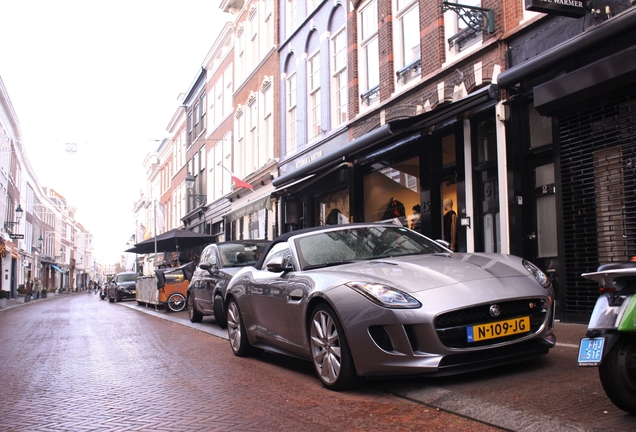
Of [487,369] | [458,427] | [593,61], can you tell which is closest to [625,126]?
[593,61]

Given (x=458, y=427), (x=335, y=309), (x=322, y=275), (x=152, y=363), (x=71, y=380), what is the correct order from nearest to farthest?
(x=458, y=427)
(x=335, y=309)
(x=322, y=275)
(x=71, y=380)
(x=152, y=363)

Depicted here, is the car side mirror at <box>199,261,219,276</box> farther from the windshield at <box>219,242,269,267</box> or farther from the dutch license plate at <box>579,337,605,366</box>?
the dutch license plate at <box>579,337,605,366</box>

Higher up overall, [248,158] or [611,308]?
[248,158]

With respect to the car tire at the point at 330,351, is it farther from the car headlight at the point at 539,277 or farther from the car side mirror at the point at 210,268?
the car side mirror at the point at 210,268

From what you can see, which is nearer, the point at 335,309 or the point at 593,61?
the point at 335,309

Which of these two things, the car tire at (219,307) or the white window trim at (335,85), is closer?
the car tire at (219,307)

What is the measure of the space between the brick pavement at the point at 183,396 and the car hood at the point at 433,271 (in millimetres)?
906

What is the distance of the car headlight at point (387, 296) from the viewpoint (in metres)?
4.68

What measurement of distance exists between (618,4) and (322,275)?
19.1 feet

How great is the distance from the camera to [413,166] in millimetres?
14109

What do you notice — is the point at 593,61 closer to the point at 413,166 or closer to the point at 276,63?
the point at 413,166

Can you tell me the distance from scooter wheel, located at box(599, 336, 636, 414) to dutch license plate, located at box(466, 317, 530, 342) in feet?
3.58

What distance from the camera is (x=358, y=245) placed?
6.32 m

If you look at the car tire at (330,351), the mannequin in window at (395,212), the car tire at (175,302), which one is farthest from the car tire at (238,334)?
the car tire at (175,302)
